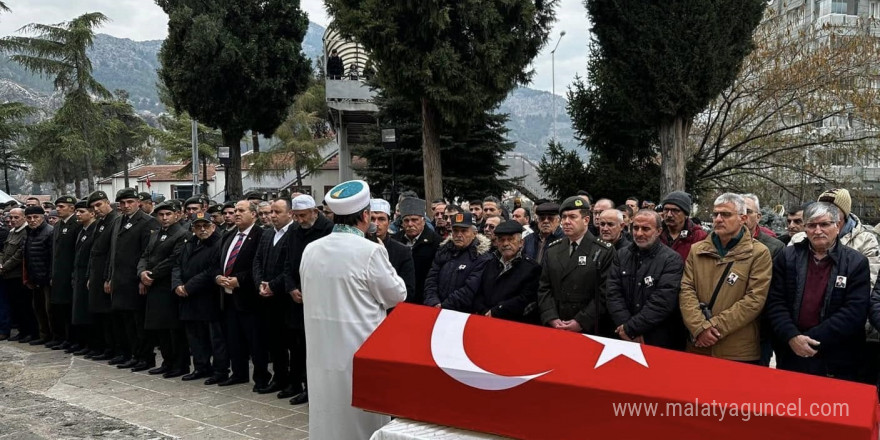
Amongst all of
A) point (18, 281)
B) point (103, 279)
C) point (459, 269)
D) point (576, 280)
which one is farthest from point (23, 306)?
point (576, 280)

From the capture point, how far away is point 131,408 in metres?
6.77

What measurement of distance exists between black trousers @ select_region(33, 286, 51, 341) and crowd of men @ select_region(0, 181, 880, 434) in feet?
0.12

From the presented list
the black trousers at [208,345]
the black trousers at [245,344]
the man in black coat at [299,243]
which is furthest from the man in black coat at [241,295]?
the man in black coat at [299,243]

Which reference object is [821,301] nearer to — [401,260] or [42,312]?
[401,260]

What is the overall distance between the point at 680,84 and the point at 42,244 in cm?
1316

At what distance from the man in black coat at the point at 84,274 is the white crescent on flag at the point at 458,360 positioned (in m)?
7.24

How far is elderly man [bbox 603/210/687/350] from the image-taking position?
16.0 feet

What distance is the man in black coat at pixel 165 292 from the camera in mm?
8062

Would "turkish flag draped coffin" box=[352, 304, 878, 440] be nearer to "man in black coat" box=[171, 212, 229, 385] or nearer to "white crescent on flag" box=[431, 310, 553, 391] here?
"white crescent on flag" box=[431, 310, 553, 391]

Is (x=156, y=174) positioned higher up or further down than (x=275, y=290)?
higher up

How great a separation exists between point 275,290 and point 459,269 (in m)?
1.95

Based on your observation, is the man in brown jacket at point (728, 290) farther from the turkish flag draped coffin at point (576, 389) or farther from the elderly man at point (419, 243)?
the elderly man at point (419, 243)

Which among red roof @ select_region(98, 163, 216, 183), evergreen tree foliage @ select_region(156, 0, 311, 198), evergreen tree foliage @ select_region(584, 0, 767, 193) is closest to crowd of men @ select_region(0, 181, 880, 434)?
evergreen tree foliage @ select_region(584, 0, 767, 193)

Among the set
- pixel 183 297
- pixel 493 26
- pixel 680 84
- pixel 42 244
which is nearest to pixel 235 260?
pixel 183 297
